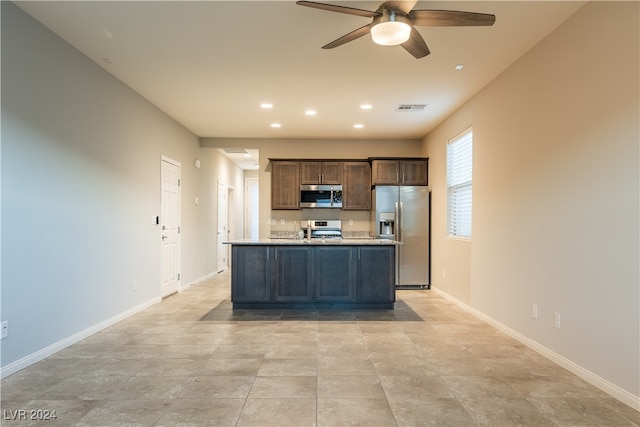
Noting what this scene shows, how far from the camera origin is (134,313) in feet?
14.4

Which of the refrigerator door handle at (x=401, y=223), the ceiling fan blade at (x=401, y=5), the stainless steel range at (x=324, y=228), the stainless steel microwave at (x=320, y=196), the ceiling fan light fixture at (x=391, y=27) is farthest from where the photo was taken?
the stainless steel range at (x=324, y=228)

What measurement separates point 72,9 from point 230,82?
162 cm

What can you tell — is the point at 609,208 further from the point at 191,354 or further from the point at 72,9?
the point at 72,9

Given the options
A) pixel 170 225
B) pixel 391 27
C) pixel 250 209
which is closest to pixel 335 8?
pixel 391 27

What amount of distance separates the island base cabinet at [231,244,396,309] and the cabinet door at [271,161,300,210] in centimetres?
230

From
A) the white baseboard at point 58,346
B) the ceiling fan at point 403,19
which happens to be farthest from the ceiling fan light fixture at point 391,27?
the white baseboard at point 58,346

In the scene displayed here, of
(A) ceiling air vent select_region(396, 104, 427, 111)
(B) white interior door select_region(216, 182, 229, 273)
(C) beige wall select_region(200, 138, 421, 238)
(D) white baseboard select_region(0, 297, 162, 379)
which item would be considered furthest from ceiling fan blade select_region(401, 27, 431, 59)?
(B) white interior door select_region(216, 182, 229, 273)

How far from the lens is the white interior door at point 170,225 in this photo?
5.29 metres

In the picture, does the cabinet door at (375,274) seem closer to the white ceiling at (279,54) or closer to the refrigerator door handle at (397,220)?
the refrigerator door handle at (397,220)

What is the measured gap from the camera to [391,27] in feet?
7.74

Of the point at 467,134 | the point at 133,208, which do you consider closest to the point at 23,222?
the point at 133,208

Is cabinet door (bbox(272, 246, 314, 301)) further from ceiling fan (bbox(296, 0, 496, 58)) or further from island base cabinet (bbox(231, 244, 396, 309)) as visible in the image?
ceiling fan (bbox(296, 0, 496, 58))

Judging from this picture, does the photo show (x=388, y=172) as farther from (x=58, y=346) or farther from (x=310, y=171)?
(x=58, y=346)

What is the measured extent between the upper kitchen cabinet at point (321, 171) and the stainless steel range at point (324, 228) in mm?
822
